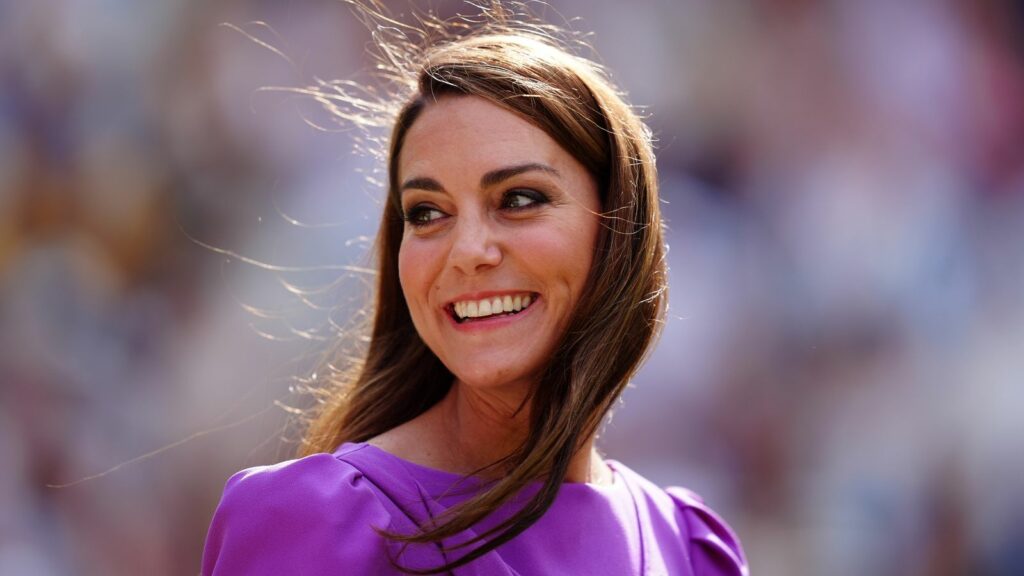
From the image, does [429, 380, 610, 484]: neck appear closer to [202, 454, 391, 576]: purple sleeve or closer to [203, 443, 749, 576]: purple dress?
[203, 443, 749, 576]: purple dress

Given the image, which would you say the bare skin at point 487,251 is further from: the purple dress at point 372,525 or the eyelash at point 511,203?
the purple dress at point 372,525

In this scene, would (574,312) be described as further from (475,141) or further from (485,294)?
(475,141)

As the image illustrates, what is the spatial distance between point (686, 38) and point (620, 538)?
112 inches

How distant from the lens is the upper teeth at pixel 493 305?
1.92 m

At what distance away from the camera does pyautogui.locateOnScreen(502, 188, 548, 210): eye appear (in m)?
1.94

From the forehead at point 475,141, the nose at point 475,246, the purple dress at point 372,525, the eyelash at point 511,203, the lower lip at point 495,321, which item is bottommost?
the purple dress at point 372,525

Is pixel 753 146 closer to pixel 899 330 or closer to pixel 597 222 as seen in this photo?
pixel 899 330

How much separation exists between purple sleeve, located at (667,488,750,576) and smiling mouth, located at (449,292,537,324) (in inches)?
28.2

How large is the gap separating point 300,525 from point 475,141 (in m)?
0.75

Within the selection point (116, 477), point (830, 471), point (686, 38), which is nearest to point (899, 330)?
point (830, 471)

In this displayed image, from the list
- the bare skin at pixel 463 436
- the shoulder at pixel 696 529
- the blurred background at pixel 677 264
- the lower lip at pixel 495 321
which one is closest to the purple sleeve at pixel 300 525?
the bare skin at pixel 463 436

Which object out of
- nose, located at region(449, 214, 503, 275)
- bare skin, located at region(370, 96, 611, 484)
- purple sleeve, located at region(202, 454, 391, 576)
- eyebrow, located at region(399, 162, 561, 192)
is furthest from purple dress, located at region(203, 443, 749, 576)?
eyebrow, located at region(399, 162, 561, 192)

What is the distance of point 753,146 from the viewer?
14.1 ft

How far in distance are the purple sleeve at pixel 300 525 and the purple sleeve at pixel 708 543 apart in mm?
868
